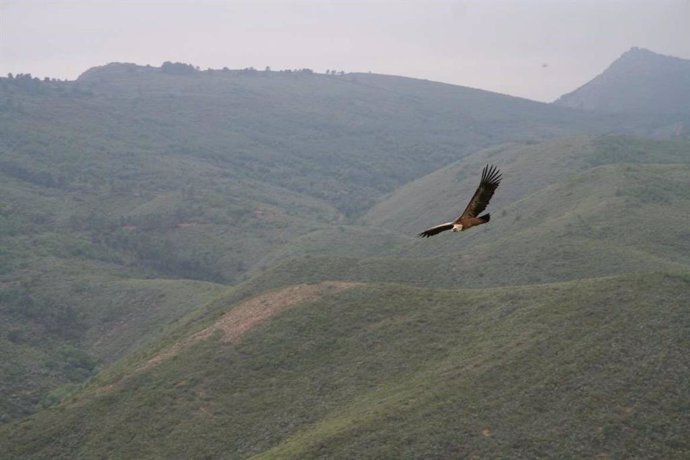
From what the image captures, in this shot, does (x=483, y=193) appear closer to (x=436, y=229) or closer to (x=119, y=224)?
(x=436, y=229)

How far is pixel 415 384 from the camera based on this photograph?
39.3 m

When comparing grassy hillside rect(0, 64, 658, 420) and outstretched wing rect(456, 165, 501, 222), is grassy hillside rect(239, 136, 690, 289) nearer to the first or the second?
grassy hillside rect(0, 64, 658, 420)

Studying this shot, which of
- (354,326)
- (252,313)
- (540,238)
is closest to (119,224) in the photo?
(540,238)

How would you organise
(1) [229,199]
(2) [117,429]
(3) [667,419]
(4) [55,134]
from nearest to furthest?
(3) [667,419]
(2) [117,429]
(1) [229,199]
(4) [55,134]

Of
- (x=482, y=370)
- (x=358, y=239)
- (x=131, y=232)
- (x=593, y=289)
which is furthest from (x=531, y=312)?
(x=131, y=232)

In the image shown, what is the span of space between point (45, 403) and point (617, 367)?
1568 inches

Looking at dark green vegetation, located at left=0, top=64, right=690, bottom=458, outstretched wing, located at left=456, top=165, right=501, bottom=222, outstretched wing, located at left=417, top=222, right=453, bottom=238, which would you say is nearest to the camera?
outstretched wing, located at left=417, top=222, right=453, bottom=238

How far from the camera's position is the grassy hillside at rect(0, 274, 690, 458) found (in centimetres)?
3266

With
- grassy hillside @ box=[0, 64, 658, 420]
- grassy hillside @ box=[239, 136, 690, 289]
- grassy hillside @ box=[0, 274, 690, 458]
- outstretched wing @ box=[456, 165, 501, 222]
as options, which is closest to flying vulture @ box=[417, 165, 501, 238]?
outstretched wing @ box=[456, 165, 501, 222]

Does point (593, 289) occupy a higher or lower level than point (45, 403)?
higher

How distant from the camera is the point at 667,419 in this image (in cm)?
3203

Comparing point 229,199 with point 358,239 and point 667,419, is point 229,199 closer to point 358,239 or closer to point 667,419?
point 358,239

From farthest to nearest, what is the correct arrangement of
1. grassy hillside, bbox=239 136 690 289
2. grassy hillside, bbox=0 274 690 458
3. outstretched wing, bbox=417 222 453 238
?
1. grassy hillside, bbox=239 136 690 289
2. grassy hillside, bbox=0 274 690 458
3. outstretched wing, bbox=417 222 453 238

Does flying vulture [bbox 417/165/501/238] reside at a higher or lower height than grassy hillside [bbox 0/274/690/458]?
higher
